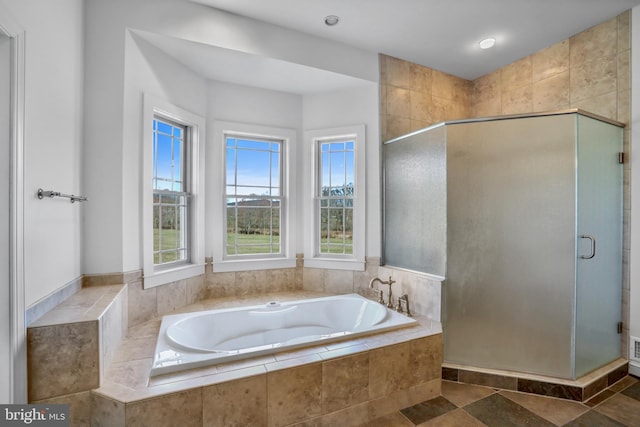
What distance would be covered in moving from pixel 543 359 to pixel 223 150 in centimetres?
316

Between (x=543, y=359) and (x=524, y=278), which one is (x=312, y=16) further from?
(x=543, y=359)

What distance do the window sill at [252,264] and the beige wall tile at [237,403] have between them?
1.57m

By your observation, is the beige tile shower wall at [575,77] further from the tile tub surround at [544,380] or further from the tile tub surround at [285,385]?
the tile tub surround at [285,385]

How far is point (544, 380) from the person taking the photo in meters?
2.03

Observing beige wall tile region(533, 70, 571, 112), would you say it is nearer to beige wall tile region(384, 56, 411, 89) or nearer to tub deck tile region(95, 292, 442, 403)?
beige wall tile region(384, 56, 411, 89)

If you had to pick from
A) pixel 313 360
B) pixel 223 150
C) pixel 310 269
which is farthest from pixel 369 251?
pixel 223 150

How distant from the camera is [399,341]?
1.94m

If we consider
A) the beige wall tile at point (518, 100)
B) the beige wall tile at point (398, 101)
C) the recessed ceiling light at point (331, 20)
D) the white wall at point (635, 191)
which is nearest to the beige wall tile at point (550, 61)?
the beige wall tile at point (518, 100)

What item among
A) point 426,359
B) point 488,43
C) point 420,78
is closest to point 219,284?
point 426,359

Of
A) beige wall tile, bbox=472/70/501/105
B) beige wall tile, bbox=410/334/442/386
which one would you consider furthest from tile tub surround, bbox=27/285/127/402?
beige wall tile, bbox=472/70/501/105

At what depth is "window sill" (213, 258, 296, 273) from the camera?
9.62ft

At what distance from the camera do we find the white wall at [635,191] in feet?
7.41

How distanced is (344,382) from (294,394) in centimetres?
31

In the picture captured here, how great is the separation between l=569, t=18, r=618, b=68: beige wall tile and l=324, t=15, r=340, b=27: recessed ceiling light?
2.16 meters
